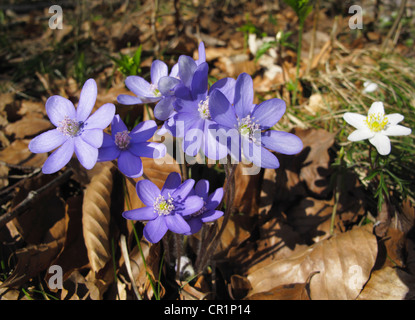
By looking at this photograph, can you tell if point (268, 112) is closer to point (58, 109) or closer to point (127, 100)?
point (127, 100)

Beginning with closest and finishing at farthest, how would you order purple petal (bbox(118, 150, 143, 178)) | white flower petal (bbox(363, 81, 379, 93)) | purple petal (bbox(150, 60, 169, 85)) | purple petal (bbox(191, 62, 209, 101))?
purple petal (bbox(191, 62, 209, 101))
purple petal (bbox(118, 150, 143, 178))
purple petal (bbox(150, 60, 169, 85))
white flower petal (bbox(363, 81, 379, 93))

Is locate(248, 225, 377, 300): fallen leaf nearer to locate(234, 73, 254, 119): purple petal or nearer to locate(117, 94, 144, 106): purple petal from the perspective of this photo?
locate(234, 73, 254, 119): purple petal

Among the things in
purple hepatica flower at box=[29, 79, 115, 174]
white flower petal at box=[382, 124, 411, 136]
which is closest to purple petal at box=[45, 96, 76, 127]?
purple hepatica flower at box=[29, 79, 115, 174]

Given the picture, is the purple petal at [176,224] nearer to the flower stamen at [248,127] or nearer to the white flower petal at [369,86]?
the flower stamen at [248,127]

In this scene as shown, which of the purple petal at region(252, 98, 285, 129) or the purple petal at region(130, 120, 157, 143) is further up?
the purple petal at region(252, 98, 285, 129)

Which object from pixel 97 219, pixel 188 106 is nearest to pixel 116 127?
pixel 188 106
